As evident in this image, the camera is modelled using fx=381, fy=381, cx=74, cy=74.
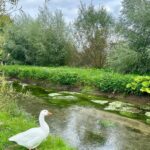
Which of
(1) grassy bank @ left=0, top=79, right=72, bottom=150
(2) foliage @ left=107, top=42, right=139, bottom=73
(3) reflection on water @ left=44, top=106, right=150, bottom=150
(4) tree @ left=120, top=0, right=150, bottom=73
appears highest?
(4) tree @ left=120, top=0, right=150, bottom=73

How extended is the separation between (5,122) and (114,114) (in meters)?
7.19

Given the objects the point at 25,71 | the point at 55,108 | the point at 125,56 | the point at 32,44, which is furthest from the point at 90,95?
the point at 32,44

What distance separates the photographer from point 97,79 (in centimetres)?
2398

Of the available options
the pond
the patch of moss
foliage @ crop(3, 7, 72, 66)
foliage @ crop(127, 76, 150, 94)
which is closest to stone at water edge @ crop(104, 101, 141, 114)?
the pond

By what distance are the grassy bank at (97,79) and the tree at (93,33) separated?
555 centimetres

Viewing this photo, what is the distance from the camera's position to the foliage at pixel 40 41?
3666cm

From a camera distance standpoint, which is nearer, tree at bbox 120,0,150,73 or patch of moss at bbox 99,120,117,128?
patch of moss at bbox 99,120,117,128

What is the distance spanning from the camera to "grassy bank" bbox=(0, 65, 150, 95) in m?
20.6

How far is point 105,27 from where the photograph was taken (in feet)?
111

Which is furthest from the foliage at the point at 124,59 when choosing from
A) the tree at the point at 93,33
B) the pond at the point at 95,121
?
the tree at the point at 93,33

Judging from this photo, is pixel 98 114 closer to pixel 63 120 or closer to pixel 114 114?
pixel 114 114

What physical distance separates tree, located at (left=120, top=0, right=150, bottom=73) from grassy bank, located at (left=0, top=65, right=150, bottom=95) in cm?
169

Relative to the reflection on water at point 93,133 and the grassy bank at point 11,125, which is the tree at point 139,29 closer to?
the reflection on water at point 93,133

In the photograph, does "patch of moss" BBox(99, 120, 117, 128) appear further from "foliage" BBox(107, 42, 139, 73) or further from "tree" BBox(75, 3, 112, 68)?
"tree" BBox(75, 3, 112, 68)
